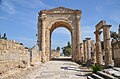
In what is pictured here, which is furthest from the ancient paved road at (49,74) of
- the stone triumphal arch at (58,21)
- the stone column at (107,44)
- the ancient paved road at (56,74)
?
the stone triumphal arch at (58,21)

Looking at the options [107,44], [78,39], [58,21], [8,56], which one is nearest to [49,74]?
[8,56]

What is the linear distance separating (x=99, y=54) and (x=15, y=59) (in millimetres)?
10616

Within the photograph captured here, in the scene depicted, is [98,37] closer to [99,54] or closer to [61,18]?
[99,54]

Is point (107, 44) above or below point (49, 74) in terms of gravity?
above

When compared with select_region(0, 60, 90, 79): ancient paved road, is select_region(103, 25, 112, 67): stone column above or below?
above

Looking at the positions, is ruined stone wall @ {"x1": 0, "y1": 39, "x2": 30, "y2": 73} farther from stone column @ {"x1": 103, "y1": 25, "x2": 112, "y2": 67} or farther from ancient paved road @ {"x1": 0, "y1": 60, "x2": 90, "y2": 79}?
stone column @ {"x1": 103, "y1": 25, "x2": 112, "y2": 67}

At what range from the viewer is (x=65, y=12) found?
2753cm

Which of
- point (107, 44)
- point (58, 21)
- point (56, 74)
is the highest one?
point (58, 21)

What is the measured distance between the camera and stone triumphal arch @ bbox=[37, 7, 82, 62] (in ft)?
88.7

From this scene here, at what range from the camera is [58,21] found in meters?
27.7

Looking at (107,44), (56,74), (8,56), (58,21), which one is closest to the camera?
(8,56)

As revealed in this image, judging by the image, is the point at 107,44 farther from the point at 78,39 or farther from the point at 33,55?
the point at 78,39

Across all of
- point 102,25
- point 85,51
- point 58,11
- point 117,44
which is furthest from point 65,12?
point 117,44

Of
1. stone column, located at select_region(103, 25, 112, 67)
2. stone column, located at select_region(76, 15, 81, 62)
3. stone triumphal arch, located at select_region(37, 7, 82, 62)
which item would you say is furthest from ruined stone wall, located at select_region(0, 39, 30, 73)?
stone column, located at select_region(76, 15, 81, 62)
